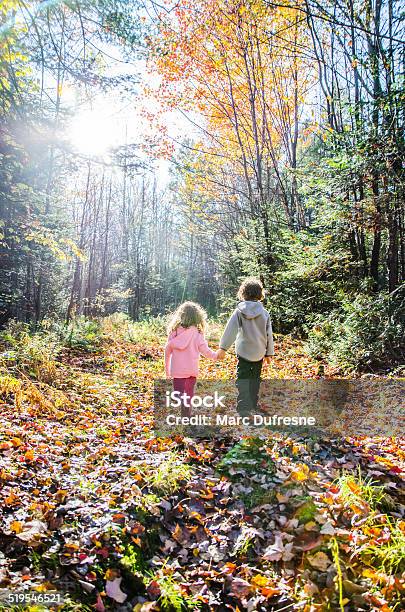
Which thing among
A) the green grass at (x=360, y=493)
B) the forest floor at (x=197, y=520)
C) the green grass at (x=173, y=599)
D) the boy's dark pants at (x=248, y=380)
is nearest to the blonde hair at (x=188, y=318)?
the boy's dark pants at (x=248, y=380)

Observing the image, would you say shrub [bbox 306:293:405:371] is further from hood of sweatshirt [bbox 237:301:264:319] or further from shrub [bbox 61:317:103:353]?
shrub [bbox 61:317:103:353]

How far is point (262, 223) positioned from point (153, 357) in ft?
18.1

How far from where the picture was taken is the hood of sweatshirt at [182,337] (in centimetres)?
504

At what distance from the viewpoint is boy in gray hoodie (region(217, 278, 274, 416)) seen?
208 inches

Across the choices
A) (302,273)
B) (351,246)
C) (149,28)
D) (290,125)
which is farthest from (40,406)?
(290,125)

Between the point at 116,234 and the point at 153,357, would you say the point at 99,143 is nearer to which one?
the point at 153,357

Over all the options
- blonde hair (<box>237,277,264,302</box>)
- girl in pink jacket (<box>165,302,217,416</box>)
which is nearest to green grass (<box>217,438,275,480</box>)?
girl in pink jacket (<box>165,302,217,416</box>)

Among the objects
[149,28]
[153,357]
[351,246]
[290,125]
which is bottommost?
[153,357]

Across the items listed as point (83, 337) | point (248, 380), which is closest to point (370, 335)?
point (248, 380)

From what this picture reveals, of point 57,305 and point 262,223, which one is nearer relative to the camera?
point 262,223

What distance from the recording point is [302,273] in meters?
9.74

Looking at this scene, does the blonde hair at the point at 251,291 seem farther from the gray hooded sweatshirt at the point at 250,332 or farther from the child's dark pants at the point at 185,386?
the child's dark pants at the point at 185,386

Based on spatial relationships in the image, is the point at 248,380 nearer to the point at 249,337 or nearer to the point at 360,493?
the point at 249,337

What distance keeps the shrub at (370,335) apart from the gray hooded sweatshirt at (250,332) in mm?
3208
